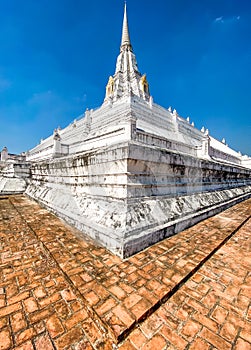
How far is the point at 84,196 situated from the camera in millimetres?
3982

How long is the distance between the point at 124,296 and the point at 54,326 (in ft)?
2.14

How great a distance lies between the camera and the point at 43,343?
1247 mm

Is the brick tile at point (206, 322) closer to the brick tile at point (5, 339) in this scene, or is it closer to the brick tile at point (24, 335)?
the brick tile at point (24, 335)

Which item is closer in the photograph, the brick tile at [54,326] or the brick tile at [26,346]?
the brick tile at [26,346]

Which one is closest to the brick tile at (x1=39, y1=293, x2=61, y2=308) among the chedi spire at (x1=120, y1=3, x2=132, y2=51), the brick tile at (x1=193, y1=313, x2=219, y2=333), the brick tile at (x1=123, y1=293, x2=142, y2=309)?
the brick tile at (x1=123, y1=293, x2=142, y2=309)

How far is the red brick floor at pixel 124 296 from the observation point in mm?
1302

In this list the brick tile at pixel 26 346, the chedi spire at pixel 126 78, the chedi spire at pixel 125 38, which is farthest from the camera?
the chedi spire at pixel 125 38

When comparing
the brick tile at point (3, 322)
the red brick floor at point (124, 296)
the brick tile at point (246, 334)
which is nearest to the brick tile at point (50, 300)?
the red brick floor at point (124, 296)

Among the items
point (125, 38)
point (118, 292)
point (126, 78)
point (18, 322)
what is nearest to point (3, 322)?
point (18, 322)

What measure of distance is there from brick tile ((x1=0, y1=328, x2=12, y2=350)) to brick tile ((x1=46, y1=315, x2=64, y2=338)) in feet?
0.87

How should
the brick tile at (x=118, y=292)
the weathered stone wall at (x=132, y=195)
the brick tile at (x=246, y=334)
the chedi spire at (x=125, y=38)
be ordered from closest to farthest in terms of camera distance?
the brick tile at (x=246, y=334)
the brick tile at (x=118, y=292)
the weathered stone wall at (x=132, y=195)
the chedi spire at (x=125, y=38)

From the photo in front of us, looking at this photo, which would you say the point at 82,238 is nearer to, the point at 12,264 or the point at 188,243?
the point at 12,264

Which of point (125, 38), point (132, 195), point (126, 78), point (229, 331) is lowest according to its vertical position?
point (229, 331)

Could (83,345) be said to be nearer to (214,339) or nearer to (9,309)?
(9,309)
